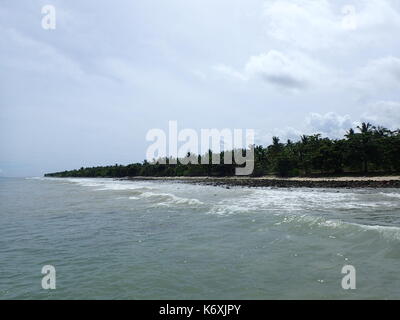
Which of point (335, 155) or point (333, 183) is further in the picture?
point (335, 155)

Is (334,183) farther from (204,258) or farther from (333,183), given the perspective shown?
(204,258)

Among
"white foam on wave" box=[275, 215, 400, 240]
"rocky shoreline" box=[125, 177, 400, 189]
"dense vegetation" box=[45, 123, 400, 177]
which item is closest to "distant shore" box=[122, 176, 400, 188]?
"rocky shoreline" box=[125, 177, 400, 189]

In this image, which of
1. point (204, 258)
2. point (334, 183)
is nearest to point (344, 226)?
point (204, 258)

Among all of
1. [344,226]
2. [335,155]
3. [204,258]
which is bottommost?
[204,258]

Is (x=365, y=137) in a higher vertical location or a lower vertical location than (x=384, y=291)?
higher

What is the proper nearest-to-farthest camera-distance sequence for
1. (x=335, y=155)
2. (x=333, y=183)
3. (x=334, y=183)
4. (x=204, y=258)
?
1. (x=204, y=258)
2. (x=334, y=183)
3. (x=333, y=183)
4. (x=335, y=155)

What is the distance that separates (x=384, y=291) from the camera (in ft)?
23.0

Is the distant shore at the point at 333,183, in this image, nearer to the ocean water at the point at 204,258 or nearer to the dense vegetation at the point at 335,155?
the dense vegetation at the point at 335,155

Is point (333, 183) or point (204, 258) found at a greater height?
point (333, 183)

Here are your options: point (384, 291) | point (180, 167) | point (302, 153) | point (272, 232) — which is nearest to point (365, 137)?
point (302, 153)

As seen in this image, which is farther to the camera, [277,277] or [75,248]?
[75,248]

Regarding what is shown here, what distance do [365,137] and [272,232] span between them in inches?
2380

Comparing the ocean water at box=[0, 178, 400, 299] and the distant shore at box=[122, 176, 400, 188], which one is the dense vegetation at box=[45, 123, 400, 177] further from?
the ocean water at box=[0, 178, 400, 299]

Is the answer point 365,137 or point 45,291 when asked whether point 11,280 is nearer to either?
point 45,291
